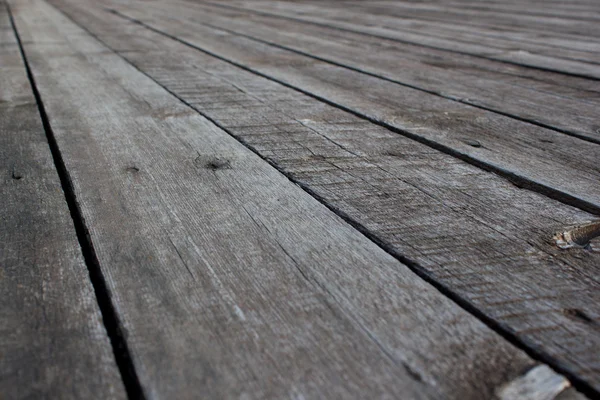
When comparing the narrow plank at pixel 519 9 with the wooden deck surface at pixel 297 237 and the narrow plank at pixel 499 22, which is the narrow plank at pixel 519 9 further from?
the wooden deck surface at pixel 297 237

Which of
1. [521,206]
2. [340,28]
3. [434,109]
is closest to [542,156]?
[521,206]

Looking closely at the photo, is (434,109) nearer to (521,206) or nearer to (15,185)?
(521,206)

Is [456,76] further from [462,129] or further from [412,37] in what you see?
[412,37]

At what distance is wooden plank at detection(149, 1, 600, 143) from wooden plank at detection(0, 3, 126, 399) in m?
0.96

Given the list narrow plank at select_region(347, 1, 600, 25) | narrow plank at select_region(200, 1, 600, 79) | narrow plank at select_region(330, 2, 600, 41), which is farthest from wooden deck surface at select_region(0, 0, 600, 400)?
narrow plank at select_region(347, 1, 600, 25)

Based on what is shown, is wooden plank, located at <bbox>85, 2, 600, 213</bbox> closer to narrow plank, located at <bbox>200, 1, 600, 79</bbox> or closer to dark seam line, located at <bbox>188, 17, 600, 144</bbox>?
dark seam line, located at <bbox>188, 17, 600, 144</bbox>

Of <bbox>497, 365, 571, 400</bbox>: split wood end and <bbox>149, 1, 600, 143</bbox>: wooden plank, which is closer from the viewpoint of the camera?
<bbox>497, 365, 571, 400</bbox>: split wood end

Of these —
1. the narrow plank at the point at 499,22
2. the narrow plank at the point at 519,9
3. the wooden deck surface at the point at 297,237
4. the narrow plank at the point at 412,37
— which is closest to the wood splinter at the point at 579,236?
the wooden deck surface at the point at 297,237

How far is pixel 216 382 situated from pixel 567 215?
1.80 feet

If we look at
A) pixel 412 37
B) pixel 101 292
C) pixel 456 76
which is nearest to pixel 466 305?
pixel 101 292

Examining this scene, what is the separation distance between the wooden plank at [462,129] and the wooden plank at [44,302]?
65cm

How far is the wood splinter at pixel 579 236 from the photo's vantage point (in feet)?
2.47

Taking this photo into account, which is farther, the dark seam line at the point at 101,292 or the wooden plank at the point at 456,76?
the wooden plank at the point at 456,76

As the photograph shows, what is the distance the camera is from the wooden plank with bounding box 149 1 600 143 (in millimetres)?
1377
